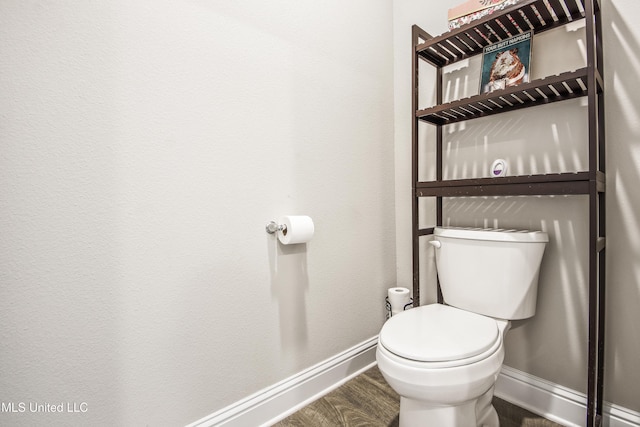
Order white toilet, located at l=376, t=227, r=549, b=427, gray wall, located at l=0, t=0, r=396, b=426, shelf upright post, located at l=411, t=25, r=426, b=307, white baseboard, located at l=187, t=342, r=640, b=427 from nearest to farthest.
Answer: gray wall, located at l=0, t=0, r=396, b=426 → white toilet, located at l=376, t=227, r=549, b=427 → white baseboard, located at l=187, t=342, r=640, b=427 → shelf upright post, located at l=411, t=25, r=426, b=307

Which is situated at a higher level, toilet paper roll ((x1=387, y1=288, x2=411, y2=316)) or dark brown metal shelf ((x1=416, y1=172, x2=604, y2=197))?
dark brown metal shelf ((x1=416, y1=172, x2=604, y2=197))

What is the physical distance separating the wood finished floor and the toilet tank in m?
0.41

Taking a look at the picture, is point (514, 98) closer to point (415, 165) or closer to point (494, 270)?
point (415, 165)

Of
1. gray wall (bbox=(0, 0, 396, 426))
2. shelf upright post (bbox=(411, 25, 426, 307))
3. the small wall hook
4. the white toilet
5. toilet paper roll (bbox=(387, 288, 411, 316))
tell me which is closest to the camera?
gray wall (bbox=(0, 0, 396, 426))

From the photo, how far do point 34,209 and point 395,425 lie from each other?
52.6 inches

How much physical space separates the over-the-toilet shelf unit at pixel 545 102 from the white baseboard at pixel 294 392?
1.43 ft

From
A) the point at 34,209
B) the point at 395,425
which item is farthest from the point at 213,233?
the point at 395,425

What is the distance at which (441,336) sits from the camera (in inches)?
38.0

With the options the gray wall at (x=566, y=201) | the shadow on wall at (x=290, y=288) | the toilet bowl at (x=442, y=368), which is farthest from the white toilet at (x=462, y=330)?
the shadow on wall at (x=290, y=288)

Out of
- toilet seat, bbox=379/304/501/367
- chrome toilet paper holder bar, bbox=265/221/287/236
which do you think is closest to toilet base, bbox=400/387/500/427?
toilet seat, bbox=379/304/501/367

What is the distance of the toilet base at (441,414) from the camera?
3.05ft

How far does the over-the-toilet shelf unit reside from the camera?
36.3 inches

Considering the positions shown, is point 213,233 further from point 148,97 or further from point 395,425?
point 395,425

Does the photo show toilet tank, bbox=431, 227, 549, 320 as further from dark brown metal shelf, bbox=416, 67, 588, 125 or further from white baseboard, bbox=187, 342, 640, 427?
dark brown metal shelf, bbox=416, 67, 588, 125
